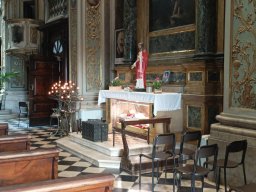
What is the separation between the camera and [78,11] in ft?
30.2

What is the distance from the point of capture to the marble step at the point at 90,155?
19.5 ft

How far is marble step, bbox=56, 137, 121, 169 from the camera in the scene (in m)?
5.95

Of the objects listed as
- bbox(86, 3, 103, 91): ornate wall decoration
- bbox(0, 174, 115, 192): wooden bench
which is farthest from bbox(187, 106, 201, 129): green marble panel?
bbox(0, 174, 115, 192): wooden bench

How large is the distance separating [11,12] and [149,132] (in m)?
9.53

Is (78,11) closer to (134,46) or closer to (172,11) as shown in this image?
(134,46)

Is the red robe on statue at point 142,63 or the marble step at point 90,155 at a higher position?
the red robe on statue at point 142,63

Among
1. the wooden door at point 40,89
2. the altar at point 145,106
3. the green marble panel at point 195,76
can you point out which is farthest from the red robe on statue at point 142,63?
the wooden door at point 40,89

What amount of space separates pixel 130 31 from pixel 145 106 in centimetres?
210

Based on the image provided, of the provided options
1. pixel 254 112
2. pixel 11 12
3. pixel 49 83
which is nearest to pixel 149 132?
pixel 254 112

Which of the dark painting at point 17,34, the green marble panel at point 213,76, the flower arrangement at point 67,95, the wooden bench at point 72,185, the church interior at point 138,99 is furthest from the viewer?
the dark painting at point 17,34

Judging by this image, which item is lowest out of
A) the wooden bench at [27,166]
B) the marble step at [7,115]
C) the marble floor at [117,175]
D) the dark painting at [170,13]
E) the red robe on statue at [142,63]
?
the marble floor at [117,175]

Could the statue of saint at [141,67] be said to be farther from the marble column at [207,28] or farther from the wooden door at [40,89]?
the wooden door at [40,89]

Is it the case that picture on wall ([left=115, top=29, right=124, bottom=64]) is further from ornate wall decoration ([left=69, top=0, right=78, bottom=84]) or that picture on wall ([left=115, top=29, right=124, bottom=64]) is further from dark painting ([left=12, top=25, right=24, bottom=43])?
dark painting ([left=12, top=25, right=24, bottom=43])

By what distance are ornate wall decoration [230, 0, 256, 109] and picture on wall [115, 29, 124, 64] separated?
15.4 feet
